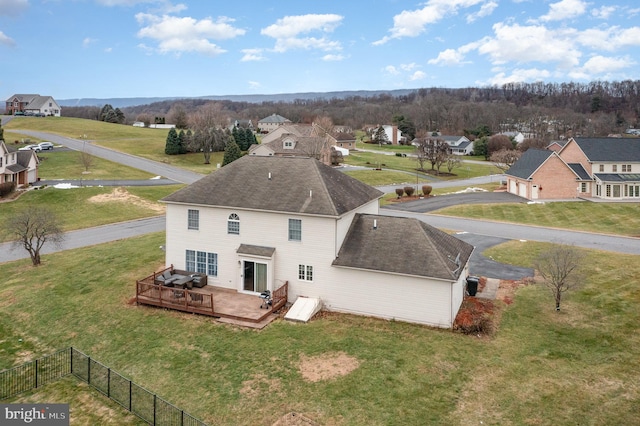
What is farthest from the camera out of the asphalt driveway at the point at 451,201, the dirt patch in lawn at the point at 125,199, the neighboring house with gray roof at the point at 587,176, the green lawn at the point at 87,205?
the neighboring house with gray roof at the point at 587,176

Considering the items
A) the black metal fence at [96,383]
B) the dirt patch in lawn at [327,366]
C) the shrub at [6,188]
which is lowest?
the black metal fence at [96,383]

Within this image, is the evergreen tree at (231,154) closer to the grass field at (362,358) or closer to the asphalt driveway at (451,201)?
the asphalt driveway at (451,201)

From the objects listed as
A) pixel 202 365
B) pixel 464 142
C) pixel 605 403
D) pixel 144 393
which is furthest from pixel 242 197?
pixel 464 142

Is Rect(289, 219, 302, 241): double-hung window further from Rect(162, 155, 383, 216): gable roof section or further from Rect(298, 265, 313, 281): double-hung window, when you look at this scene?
Rect(298, 265, 313, 281): double-hung window

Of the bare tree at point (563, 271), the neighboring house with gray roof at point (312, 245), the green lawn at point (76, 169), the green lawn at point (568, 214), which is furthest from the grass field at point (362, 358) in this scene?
the green lawn at point (76, 169)

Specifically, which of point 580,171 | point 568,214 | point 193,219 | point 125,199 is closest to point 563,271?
point 193,219

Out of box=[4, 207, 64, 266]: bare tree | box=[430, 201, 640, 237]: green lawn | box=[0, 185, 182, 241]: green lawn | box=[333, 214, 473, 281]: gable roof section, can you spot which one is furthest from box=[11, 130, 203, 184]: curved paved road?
box=[333, 214, 473, 281]: gable roof section

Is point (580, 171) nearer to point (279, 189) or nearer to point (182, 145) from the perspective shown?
point (279, 189)
